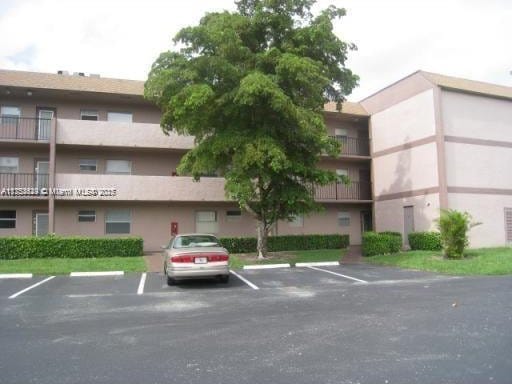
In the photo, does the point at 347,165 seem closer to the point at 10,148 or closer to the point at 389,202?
the point at 389,202

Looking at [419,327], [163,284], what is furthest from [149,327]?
[163,284]

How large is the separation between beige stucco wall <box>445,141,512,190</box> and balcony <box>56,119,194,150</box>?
13.1m

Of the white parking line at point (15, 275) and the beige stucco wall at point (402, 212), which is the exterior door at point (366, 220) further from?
the white parking line at point (15, 275)

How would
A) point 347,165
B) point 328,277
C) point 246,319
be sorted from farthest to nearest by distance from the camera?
point 347,165 → point 328,277 → point 246,319

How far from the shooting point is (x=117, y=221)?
22500 mm

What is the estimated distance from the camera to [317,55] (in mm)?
17953

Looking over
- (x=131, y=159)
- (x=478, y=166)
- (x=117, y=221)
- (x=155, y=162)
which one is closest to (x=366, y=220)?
(x=478, y=166)

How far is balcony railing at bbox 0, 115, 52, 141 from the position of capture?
821 inches

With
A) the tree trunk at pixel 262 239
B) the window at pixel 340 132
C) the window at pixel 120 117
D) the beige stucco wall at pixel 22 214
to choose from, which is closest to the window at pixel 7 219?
the beige stucco wall at pixel 22 214

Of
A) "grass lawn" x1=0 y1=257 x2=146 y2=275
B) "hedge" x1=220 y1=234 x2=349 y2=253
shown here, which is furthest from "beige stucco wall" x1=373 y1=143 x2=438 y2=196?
"grass lawn" x1=0 y1=257 x2=146 y2=275

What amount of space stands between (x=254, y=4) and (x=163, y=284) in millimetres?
11985

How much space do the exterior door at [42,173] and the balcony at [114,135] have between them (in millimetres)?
2100

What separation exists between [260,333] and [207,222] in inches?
678

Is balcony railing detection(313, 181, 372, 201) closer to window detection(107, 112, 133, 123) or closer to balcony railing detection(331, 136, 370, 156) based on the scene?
balcony railing detection(331, 136, 370, 156)
